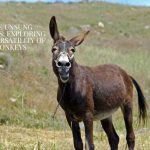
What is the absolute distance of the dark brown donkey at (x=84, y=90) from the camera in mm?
7129

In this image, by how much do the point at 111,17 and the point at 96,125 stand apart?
30.6 m

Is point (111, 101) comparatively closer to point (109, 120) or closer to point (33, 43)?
point (109, 120)

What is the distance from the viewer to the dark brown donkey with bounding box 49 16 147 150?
7.13m

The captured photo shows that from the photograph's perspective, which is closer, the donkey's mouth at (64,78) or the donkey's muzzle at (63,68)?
the donkey's muzzle at (63,68)

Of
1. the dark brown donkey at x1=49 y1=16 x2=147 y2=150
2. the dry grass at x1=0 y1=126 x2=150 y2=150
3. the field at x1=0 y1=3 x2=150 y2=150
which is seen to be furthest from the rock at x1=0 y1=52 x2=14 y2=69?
the dark brown donkey at x1=49 y1=16 x2=147 y2=150

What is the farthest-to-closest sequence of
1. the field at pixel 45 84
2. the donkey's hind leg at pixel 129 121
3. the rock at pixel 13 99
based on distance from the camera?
1. the rock at pixel 13 99
2. the field at pixel 45 84
3. the donkey's hind leg at pixel 129 121

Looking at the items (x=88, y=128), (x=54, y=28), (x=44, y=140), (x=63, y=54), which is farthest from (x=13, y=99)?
(x=63, y=54)

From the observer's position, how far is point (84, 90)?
7.60 m

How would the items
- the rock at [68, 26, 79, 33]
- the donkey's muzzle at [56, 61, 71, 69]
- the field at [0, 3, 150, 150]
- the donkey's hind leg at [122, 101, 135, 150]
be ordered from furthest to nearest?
the rock at [68, 26, 79, 33], the field at [0, 3, 150, 150], the donkey's hind leg at [122, 101, 135, 150], the donkey's muzzle at [56, 61, 71, 69]

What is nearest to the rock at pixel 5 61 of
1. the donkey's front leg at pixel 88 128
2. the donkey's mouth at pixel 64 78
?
the donkey's front leg at pixel 88 128

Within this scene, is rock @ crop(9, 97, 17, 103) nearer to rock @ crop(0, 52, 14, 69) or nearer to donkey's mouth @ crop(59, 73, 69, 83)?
rock @ crop(0, 52, 14, 69)

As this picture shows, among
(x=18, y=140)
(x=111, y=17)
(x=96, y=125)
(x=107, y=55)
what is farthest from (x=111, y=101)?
(x=111, y=17)

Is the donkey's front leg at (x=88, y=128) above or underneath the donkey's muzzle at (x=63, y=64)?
underneath

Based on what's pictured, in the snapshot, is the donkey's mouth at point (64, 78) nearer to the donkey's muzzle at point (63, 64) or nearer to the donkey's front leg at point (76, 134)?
the donkey's muzzle at point (63, 64)
